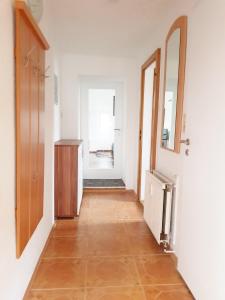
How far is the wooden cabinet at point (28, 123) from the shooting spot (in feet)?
4.48

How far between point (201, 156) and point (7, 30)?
139 cm

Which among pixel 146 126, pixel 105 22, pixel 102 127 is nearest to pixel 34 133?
pixel 105 22

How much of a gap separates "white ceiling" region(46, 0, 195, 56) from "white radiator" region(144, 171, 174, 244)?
1522 millimetres

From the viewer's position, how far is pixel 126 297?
5.52 feet

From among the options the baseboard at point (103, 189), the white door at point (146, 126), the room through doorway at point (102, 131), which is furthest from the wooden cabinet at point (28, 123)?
the room through doorway at point (102, 131)

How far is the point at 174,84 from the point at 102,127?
266 cm

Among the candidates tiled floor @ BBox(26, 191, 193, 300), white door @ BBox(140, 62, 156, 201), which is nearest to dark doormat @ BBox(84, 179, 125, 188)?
white door @ BBox(140, 62, 156, 201)

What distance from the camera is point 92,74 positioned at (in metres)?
3.97

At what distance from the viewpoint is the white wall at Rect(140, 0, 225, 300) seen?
1382mm

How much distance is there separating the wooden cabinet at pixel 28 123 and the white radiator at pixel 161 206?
3.53 feet

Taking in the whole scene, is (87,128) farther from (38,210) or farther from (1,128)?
(1,128)

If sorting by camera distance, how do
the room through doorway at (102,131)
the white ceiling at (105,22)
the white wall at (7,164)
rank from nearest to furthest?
the white wall at (7,164)
the white ceiling at (105,22)
the room through doorway at (102,131)

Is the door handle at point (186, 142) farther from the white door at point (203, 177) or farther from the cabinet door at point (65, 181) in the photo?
the cabinet door at point (65, 181)

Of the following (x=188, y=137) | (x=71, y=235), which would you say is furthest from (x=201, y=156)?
(x=71, y=235)
